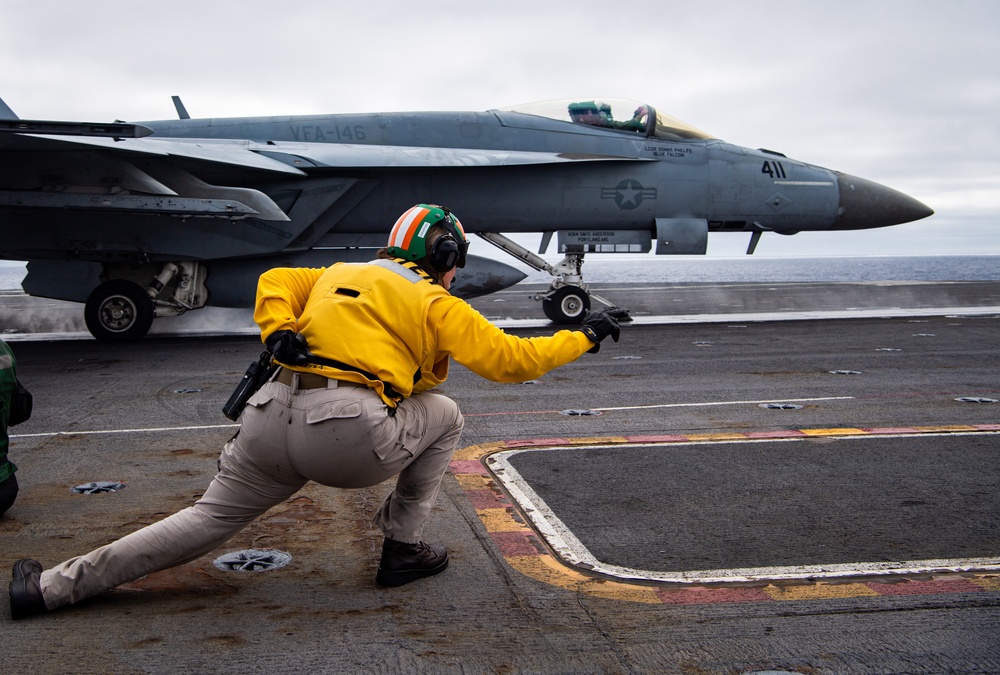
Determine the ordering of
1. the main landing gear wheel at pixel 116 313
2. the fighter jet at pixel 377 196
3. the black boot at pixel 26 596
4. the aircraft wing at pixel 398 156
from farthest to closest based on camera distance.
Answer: the aircraft wing at pixel 398 156
the main landing gear wheel at pixel 116 313
the fighter jet at pixel 377 196
the black boot at pixel 26 596

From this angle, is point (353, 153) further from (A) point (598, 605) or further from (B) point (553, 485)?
(A) point (598, 605)

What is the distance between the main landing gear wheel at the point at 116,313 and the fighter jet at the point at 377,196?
0.02 meters

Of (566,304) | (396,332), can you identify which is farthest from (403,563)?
(566,304)

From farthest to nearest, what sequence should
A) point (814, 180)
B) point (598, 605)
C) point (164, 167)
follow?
1. point (814, 180)
2. point (164, 167)
3. point (598, 605)

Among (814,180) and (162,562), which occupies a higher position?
(814,180)

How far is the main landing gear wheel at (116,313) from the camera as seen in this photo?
13453 millimetres

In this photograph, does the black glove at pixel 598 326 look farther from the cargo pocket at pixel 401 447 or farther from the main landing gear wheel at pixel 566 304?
the main landing gear wheel at pixel 566 304

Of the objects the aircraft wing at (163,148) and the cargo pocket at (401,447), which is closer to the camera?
the cargo pocket at (401,447)

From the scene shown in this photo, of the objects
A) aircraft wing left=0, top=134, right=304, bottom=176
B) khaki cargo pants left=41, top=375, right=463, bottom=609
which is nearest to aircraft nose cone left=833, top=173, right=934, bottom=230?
aircraft wing left=0, top=134, right=304, bottom=176

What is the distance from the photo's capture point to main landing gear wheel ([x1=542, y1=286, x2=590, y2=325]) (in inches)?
606

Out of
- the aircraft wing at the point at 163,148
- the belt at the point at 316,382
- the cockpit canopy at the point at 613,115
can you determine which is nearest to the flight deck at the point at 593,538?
the belt at the point at 316,382

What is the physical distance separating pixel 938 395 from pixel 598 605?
6.01 m

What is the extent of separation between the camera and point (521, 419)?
7309 mm

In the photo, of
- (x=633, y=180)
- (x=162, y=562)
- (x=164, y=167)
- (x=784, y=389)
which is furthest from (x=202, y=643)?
(x=633, y=180)
